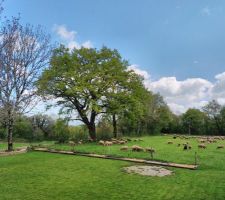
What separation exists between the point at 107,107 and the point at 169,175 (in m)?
18.3

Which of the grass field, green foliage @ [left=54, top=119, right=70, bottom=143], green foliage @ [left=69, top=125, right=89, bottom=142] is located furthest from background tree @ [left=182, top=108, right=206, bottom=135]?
the grass field

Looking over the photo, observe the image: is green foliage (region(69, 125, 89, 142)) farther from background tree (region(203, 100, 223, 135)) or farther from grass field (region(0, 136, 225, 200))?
background tree (region(203, 100, 223, 135))

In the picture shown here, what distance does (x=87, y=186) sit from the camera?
1022cm

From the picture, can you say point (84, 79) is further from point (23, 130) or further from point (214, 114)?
point (214, 114)

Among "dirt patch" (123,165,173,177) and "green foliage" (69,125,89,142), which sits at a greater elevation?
"green foliage" (69,125,89,142)

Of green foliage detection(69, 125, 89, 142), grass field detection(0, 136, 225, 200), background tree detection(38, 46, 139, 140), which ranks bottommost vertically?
grass field detection(0, 136, 225, 200)

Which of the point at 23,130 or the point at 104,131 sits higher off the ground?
the point at 23,130

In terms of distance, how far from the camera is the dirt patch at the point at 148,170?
12433mm

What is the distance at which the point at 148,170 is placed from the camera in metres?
13.2

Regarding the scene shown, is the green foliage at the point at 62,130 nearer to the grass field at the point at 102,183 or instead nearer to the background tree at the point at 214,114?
the grass field at the point at 102,183

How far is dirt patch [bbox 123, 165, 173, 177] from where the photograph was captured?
12433 millimetres

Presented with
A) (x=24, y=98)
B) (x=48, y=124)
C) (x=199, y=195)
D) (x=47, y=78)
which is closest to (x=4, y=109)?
(x=24, y=98)

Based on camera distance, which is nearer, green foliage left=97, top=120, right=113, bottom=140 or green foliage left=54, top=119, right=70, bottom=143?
green foliage left=54, top=119, right=70, bottom=143

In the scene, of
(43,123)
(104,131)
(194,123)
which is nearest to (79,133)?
(104,131)
